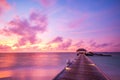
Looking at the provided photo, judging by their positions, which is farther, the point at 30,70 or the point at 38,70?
the point at 30,70

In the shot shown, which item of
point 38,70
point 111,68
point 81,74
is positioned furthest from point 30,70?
point 81,74

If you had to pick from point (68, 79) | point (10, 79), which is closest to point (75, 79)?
point (68, 79)

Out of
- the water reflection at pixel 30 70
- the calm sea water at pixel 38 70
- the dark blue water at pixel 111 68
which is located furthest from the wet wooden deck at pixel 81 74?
the dark blue water at pixel 111 68

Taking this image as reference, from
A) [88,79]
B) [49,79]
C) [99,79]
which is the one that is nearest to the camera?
[88,79]

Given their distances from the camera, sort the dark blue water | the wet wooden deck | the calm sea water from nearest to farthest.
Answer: the wet wooden deck → the calm sea water → the dark blue water

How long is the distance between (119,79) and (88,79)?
1728 cm

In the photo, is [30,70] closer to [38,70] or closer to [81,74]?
[38,70]

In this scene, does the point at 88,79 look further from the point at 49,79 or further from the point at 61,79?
the point at 49,79

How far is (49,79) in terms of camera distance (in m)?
32.8

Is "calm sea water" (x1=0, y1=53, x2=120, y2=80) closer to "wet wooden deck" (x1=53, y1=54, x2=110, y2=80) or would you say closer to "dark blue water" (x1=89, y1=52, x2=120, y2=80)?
"dark blue water" (x1=89, y1=52, x2=120, y2=80)

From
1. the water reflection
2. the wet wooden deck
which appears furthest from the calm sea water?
the wet wooden deck

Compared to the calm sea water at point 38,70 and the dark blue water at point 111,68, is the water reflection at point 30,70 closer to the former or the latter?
the calm sea water at point 38,70

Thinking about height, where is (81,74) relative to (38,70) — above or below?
above

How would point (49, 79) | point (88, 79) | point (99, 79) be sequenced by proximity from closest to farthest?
point (88, 79)
point (99, 79)
point (49, 79)
